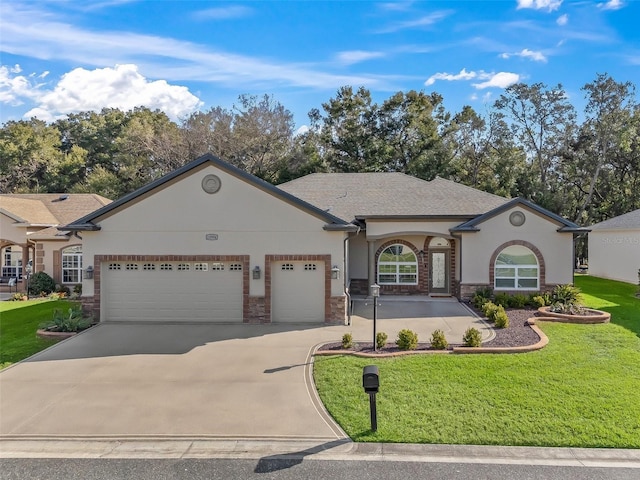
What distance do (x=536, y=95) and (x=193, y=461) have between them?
132 feet

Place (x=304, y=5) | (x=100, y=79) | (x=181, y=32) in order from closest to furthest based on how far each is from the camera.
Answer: (x=304, y=5) < (x=181, y=32) < (x=100, y=79)

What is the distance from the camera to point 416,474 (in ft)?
17.6

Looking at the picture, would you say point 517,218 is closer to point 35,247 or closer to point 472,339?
point 472,339

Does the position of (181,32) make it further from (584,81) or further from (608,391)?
(584,81)

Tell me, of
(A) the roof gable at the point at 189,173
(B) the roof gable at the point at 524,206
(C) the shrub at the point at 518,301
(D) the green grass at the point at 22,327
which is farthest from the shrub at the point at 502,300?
(D) the green grass at the point at 22,327

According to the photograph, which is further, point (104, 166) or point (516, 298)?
point (104, 166)

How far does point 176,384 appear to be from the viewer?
27.1 ft

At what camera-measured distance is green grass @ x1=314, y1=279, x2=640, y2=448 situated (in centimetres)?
628

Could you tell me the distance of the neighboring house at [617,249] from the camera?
22.4 metres

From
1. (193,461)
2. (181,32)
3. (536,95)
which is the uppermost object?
(536,95)

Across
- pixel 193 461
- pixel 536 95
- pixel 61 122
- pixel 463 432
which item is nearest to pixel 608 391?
pixel 463 432

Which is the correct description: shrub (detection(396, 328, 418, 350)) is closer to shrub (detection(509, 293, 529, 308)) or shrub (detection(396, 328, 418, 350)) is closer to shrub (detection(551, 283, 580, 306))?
shrub (detection(509, 293, 529, 308))

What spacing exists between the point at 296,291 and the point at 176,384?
5.59 meters

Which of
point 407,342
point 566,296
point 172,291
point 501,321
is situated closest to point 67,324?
point 172,291
